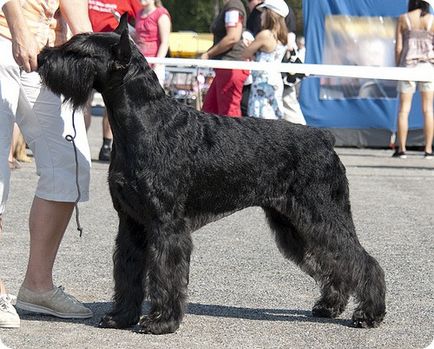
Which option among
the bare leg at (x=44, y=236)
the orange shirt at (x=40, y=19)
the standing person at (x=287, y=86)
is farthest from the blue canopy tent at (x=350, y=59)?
the bare leg at (x=44, y=236)

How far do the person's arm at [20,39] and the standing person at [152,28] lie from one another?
6.98 metres

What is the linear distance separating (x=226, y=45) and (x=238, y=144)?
6624mm

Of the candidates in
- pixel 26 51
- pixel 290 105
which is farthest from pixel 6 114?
pixel 290 105

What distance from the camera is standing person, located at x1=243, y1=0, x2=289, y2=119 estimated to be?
10688 millimetres

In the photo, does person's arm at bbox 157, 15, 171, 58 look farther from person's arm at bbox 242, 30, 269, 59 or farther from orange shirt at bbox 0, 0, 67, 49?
orange shirt at bbox 0, 0, 67, 49

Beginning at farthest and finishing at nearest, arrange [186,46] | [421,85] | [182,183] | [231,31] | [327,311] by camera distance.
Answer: [186,46] → [421,85] → [231,31] → [327,311] → [182,183]

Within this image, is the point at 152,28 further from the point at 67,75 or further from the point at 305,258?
the point at 67,75

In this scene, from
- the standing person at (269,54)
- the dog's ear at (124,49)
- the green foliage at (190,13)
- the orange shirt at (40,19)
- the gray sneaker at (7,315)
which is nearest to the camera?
the dog's ear at (124,49)

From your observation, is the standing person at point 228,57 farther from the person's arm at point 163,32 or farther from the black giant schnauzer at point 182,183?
the black giant schnauzer at point 182,183

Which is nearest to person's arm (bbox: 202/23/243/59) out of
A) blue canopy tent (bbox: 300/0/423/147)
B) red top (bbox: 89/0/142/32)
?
red top (bbox: 89/0/142/32)

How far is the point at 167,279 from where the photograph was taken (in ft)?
14.6

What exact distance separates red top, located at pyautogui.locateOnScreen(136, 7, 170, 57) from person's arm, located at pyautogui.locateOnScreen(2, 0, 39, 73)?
7.05 meters

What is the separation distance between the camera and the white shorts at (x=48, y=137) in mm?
4699

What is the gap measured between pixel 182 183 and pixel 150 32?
7.14 m
